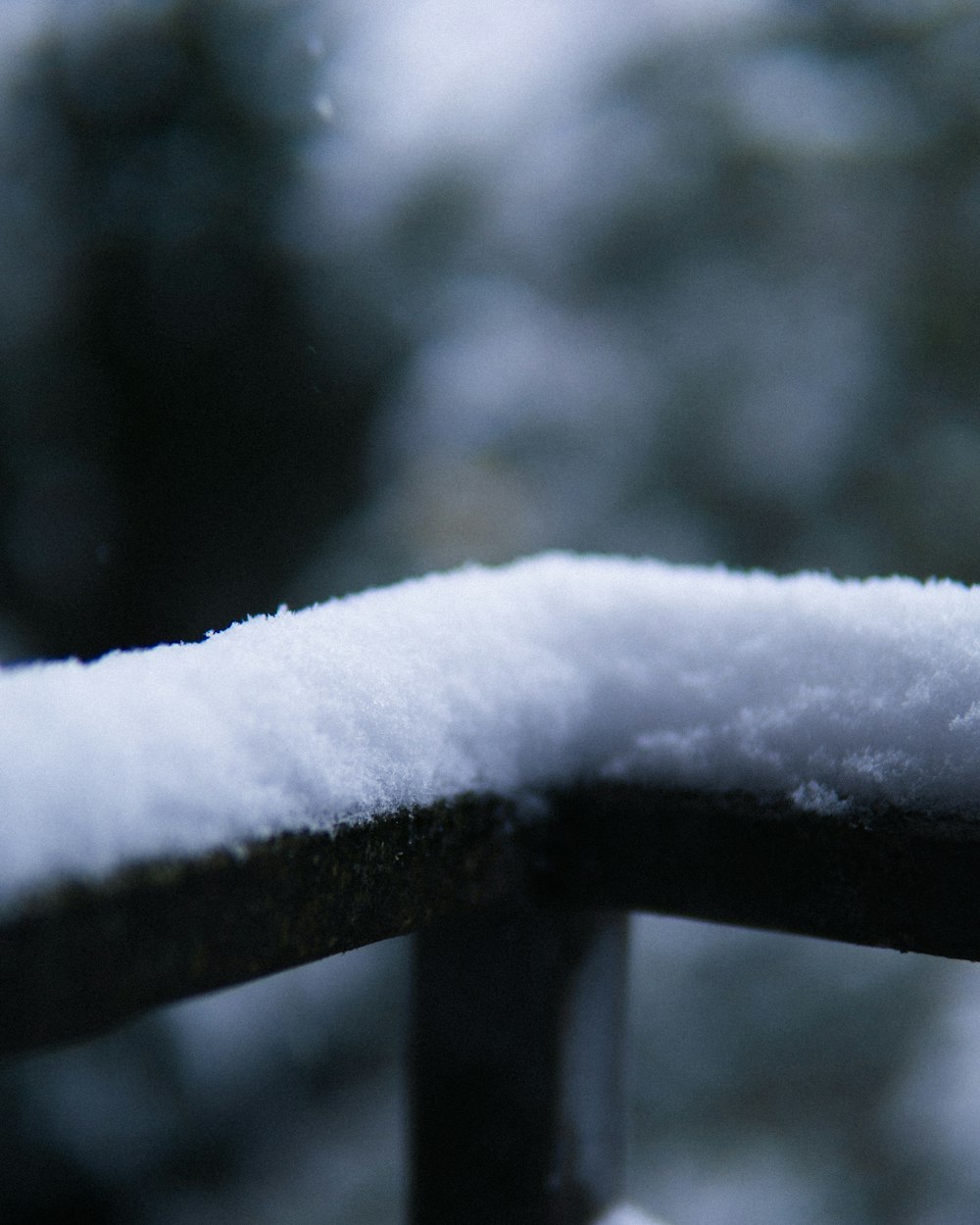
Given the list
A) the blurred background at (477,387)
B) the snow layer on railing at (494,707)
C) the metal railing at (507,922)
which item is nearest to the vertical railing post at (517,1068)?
the metal railing at (507,922)

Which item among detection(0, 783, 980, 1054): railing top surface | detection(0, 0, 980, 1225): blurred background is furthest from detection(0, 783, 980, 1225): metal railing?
detection(0, 0, 980, 1225): blurred background

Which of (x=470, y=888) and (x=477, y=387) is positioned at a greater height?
(x=477, y=387)

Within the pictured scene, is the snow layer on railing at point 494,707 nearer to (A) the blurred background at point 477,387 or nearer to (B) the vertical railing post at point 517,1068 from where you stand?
(B) the vertical railing post at point 517,1068

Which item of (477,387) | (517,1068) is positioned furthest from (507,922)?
(477,387)

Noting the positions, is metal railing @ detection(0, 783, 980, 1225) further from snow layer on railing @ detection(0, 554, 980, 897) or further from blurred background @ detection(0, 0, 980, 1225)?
blurred background @ detection(0, 0, 980, 1225)

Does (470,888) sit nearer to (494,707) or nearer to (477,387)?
(494,707)

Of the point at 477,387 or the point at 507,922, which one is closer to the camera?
the point at 507,922
